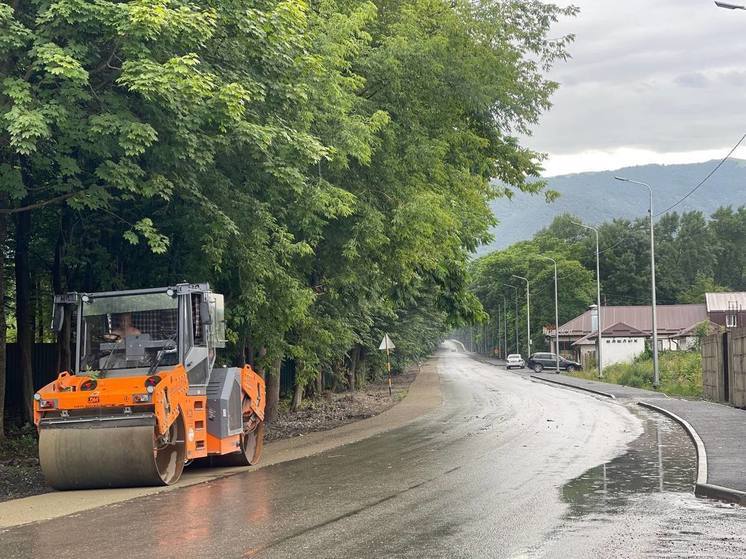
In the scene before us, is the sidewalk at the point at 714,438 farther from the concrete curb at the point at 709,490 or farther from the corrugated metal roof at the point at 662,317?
the corrugated metal roof at the point at 662,317

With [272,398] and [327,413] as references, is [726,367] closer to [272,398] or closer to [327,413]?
[327,413]

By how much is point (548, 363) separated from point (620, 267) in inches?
1703

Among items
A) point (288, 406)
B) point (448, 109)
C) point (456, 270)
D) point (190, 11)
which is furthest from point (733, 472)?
point (288, 406)

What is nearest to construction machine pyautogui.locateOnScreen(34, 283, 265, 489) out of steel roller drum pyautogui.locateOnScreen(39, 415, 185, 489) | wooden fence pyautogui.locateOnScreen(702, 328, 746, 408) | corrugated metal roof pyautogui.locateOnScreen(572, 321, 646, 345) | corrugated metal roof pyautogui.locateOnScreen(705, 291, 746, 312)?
steel roller drum pyautogui.locateOnScreen(39, 415, 185, 489)

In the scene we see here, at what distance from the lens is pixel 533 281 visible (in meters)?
121

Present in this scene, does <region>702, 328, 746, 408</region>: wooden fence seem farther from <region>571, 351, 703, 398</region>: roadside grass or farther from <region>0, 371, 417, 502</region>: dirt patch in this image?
<region>0, 371, 417, 502</region>: dirt patch

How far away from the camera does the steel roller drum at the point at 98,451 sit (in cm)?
1382

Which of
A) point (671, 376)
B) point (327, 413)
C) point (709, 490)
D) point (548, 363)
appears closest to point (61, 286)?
point (327, 413)

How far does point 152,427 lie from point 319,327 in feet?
41.7

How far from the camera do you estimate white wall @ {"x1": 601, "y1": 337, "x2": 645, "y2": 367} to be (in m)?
87.6

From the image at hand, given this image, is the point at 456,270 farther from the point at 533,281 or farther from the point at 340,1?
the point at 533,281

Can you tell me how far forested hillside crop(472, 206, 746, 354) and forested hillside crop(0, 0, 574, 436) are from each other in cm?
8955

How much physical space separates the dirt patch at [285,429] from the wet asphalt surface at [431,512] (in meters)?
3.11

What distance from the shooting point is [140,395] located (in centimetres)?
1391
